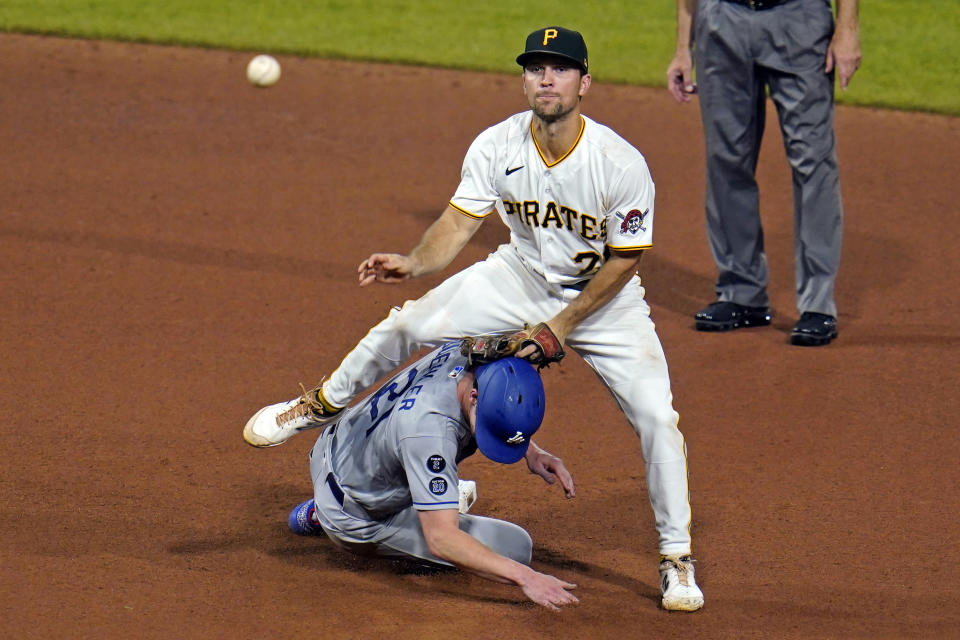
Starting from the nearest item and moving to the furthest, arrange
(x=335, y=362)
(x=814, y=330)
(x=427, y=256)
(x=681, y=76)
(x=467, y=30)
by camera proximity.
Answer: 1. (x=427, y=256)
2. (x=335, y=362)
3. (x=814, y=330)
4. (x=681, y=76)
5. (x=467, y=30)

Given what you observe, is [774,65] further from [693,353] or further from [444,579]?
[444,579]

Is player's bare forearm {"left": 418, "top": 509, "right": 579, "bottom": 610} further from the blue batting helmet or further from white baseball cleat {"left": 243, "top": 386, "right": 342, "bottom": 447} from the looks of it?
white baseball cleat {"left": 243, "top": 386, "right": 342, "bottom": 447}

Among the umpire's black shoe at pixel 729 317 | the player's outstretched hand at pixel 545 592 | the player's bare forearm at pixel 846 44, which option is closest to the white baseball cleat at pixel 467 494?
the player's outstretched hand at pixel 545 592

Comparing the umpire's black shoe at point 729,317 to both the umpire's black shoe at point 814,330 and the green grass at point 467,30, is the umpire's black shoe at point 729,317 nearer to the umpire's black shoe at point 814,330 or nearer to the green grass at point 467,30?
the umpire's black shoe at point 814,330

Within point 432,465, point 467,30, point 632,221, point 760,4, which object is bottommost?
point 432,465

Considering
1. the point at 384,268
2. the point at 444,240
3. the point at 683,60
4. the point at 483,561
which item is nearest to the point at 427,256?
the point at 444,240

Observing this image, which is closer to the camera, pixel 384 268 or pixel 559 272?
pixel 384 268

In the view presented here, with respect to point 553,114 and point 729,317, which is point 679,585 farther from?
point 729,317
